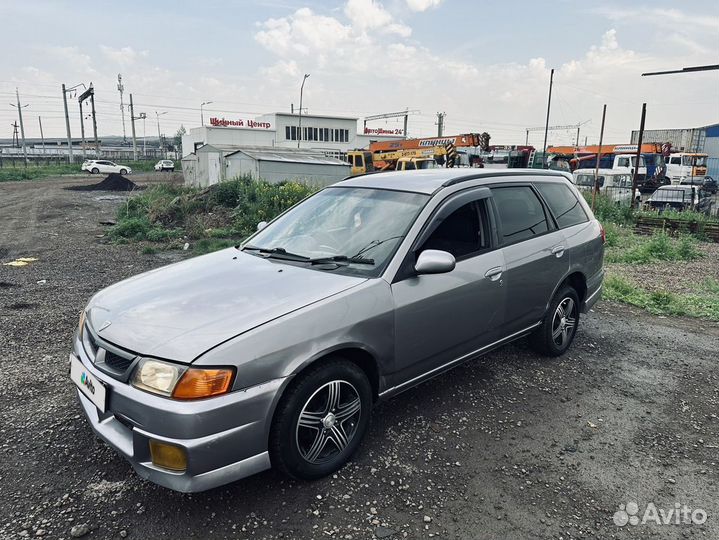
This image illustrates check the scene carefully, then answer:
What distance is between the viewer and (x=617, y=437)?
11.2 ft

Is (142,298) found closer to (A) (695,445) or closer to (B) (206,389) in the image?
(B) (206,389)

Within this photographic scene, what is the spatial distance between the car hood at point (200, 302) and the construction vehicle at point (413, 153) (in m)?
22.2

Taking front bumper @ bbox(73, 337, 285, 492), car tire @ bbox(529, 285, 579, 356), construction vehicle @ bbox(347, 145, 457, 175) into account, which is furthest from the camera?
construction vehicle @ bbox(347, 145, 457, 175)

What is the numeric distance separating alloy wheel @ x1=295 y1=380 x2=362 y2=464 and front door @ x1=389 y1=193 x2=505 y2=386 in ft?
1.25

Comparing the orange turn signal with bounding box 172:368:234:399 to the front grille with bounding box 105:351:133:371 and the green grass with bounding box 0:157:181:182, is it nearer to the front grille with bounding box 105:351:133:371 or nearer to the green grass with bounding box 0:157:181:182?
the front grille with bounding box 105:351:133:371

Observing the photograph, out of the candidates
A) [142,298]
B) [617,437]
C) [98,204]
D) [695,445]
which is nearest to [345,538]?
[142,298]

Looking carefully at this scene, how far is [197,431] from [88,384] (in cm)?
86

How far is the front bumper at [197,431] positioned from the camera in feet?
7.57

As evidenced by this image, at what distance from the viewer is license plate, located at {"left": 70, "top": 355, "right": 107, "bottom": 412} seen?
2564mm

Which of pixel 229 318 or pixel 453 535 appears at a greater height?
pixel 229 318

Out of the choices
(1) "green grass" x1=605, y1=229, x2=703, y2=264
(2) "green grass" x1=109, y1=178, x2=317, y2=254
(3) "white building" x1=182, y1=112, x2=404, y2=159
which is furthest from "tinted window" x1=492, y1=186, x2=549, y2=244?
(3) "white building" x1=182, y1=112, x2=404, y2=159

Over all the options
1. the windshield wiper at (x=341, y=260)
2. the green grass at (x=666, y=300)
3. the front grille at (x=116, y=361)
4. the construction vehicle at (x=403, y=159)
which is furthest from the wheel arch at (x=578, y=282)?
the construction vehicle at (x=403, y=159)

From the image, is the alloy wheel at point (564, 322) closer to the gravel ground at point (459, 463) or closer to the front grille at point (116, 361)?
the gravel ground at point (459, 463)

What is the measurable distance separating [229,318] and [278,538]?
1.11m
